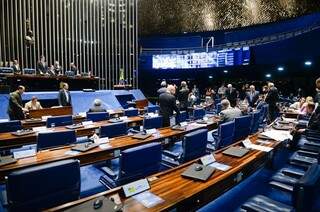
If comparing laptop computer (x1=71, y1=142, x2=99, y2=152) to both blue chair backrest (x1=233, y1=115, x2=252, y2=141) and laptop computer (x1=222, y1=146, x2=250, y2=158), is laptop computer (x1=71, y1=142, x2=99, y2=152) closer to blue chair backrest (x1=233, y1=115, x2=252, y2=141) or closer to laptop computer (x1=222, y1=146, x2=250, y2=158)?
laptop computer (x1=222, y1=146, x2=250, y2=158)

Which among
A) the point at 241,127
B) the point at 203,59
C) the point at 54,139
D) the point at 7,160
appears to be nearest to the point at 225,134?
the point at 241,127

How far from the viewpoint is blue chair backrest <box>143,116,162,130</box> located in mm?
5137

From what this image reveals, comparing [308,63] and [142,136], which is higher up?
[308,63]

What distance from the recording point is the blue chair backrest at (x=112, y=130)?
4381 millimetres

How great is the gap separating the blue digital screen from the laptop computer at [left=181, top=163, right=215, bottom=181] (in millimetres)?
11219

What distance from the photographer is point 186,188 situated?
2094mm

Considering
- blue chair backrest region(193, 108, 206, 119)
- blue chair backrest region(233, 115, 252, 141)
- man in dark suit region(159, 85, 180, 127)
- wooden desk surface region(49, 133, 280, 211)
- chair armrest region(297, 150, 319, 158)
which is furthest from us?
blue chair backrest region(193, 108, 206, 119)

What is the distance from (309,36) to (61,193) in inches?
429

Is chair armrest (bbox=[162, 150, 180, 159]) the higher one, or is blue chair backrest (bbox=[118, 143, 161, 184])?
blue chair backrest (bbox=[118, 143, 161, 184])

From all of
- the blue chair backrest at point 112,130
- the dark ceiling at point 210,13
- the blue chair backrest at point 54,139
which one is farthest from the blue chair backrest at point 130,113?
the dark ceiling at point 210,13

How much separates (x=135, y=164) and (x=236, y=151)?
1.15m

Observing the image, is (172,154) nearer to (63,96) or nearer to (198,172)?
(198,172)

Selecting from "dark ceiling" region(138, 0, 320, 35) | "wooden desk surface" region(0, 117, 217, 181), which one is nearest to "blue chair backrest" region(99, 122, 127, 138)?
"wooden desk surface" region(0, 117, 217, 181)

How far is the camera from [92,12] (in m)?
15.8
